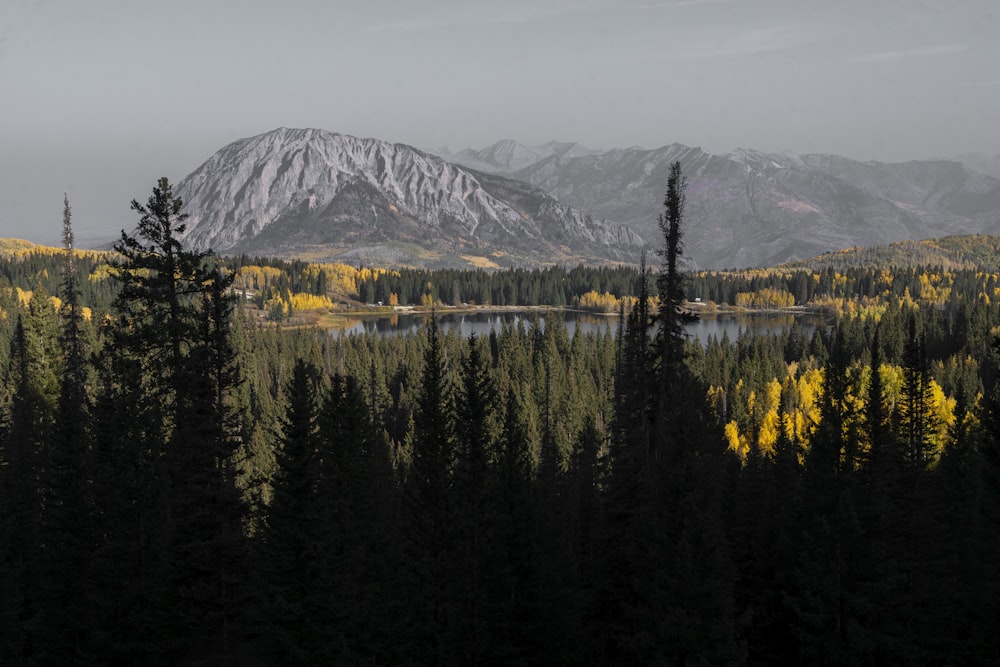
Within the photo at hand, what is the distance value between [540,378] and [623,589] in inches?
3790

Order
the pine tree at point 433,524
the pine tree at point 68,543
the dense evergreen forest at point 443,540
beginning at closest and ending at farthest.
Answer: the dense evergreen forest at point 443,540 → the pine tree at point 68,543 → the pine tree at point 433,524

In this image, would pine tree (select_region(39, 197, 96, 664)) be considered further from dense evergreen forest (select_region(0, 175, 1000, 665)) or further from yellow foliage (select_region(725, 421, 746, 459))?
yellow foliage (select_region(725, 421, 746, 459))

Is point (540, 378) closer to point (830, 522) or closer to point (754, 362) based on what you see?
point (754, 362)

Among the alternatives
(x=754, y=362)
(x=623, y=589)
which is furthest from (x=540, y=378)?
(x=623, y=589)

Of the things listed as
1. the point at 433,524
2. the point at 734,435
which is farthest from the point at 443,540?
the point at 734,435

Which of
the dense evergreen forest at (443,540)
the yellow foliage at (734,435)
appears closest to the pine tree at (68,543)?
the dense evergreen forest at (443,540)

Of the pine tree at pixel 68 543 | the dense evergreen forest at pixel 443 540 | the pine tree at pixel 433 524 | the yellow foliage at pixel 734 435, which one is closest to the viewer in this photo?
the dense evergreen forest at pixel 443 540

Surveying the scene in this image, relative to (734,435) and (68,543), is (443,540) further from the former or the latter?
(734,435)

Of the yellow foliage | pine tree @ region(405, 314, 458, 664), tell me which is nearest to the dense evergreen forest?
pine tree @ region(405, 314, 458, 664)

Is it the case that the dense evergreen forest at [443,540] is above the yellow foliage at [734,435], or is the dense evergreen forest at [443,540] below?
above

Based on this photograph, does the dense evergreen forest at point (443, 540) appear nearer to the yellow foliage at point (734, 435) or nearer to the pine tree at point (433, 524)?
the pine tree at point (433, 524)

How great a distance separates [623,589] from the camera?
133ft

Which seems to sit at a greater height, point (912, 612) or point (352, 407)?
point (352, 407)

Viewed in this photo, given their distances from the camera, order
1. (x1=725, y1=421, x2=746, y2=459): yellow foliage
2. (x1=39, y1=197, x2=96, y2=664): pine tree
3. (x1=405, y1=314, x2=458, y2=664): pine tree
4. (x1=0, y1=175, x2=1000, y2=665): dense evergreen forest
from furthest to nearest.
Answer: (x1=725, y1=421, x2=746, y2=459): yellow foliage → (x1=405, y1=314, x2=458, y2=664): pine tree → (x1=39, y1=197, x2=96, y2=664): pine tree → (x1=0, y1=175, x2=1000, y2=665): dense evergreen forest
